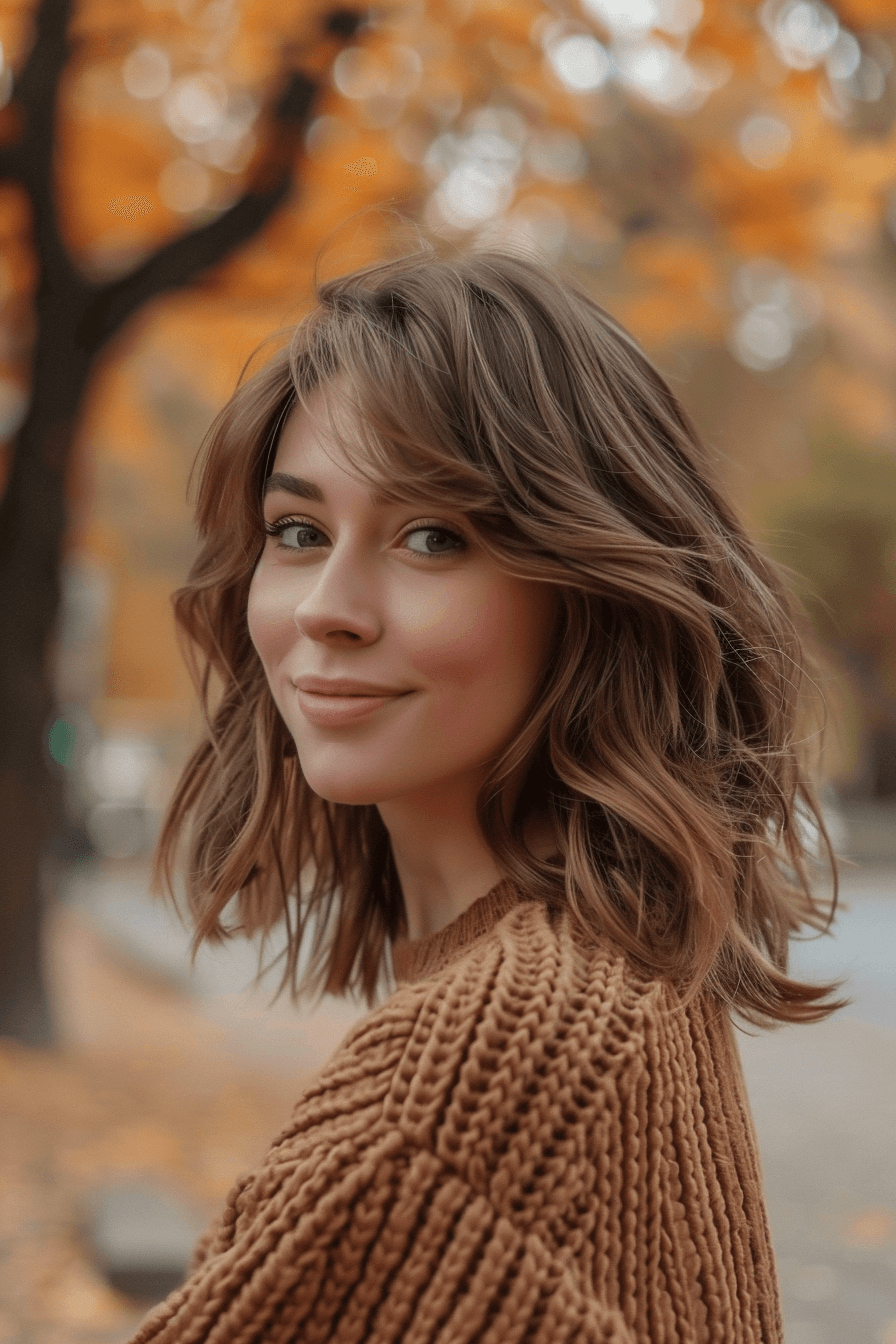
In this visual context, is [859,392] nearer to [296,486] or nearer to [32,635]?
[32,635]

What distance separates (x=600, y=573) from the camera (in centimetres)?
157

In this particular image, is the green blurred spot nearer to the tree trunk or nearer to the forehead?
the tree trunk

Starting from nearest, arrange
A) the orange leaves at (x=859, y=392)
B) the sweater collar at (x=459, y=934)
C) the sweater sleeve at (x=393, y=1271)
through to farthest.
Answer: the sweater sleeve at (x=393, y=1271) < the sweater collar at (x=459, y=934) < the orange leaves at (x=859, y=392)

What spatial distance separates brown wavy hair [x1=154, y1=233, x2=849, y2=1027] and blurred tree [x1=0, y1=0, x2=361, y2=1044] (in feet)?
16.6

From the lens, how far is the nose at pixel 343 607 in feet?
5.12

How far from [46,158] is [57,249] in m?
0.43

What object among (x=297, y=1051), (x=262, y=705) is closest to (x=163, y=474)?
(x=297, y=1051)

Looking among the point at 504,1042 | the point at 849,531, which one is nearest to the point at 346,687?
the point at 504,1042

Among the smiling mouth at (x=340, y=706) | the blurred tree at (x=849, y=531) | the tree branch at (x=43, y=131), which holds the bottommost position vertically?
the smiling mouth at (x=340, y=706)

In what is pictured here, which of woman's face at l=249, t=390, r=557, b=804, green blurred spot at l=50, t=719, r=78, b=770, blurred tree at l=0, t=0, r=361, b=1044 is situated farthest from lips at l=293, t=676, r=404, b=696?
green blurred spot at l=50, t=719, r=78, b=770

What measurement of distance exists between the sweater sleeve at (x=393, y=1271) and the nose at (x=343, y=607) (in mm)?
554

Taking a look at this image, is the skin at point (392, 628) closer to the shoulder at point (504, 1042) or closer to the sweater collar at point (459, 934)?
the sweater collar at point (459, 934)

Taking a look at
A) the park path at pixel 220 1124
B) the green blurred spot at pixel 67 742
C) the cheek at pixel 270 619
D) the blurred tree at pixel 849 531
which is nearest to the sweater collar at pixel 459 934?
the cheek at pixel 270 619

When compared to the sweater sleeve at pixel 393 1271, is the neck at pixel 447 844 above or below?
above
